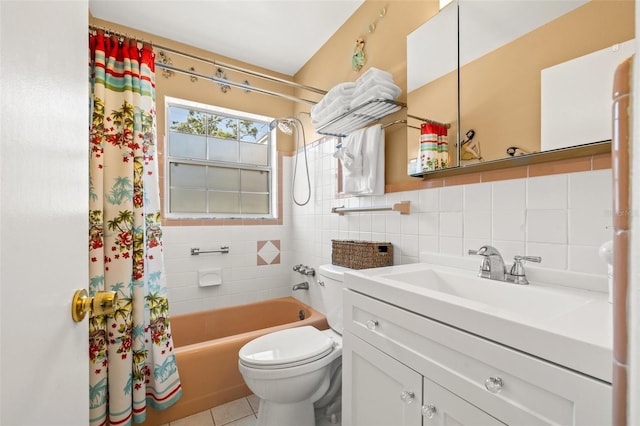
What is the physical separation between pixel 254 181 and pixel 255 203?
21cm

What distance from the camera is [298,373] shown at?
4.29 feet

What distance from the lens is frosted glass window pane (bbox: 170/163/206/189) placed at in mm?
2360

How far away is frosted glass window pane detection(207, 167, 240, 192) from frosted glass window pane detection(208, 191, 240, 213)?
0.05 metres

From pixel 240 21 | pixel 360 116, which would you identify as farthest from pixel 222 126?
pixel 360 116

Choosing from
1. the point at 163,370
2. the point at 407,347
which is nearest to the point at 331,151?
the point at 407,347

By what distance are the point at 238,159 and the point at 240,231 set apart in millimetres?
683

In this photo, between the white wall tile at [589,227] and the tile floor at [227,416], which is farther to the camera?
the tile floor at [227,416]

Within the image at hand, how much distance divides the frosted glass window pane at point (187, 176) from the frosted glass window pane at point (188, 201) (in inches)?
2.0

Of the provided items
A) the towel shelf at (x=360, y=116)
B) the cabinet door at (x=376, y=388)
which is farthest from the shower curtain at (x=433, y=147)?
the cabinet door at (x=376, y=388)

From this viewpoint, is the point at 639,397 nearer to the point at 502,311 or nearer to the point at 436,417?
the point at 502,311

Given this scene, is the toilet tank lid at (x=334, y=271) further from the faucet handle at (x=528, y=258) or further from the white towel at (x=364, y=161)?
the faucet handle at (x=528, y=258)

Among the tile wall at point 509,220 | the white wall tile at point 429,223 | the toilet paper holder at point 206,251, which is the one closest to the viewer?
the tile wall at point 509,220

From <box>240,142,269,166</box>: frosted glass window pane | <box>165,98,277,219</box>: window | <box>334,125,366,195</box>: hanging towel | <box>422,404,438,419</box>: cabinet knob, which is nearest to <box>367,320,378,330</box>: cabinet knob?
<box>422,404,438,419</box>: cabinet knob

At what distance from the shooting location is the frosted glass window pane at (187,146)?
236 cm
